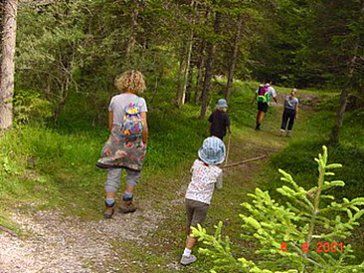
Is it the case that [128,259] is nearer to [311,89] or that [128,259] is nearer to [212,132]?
[212,132]

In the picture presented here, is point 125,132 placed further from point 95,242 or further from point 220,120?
point 220,120

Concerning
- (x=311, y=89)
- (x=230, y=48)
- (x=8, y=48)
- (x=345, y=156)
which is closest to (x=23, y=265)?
(x=8, y=48)

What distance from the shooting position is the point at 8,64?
28.9 feet

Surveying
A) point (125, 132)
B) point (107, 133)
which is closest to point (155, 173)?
point (107, 133)

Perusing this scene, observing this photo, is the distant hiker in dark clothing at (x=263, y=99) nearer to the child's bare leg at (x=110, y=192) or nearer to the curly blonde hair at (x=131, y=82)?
the curly blonde hair at (x=131, y=82)

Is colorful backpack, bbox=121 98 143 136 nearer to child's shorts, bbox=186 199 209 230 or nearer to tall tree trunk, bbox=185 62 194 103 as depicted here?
child's shorts, bbox=186 199 209 230

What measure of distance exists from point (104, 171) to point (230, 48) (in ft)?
36.5

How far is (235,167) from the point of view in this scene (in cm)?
1180

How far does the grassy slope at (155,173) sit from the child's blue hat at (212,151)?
4.85 feet

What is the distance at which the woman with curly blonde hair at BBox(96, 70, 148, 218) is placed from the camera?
→ 7.19 m

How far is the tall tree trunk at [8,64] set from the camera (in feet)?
28.2

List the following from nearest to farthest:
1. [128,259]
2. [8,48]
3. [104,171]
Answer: [128,259], [8,48], [104,171]

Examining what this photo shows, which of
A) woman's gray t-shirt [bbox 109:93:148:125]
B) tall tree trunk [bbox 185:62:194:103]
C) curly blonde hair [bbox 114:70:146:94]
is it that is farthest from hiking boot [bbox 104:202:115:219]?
tall tree trunk [bbox 185:62:194:103]

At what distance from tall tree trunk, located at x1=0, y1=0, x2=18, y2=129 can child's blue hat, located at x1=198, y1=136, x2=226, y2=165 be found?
4867mm
